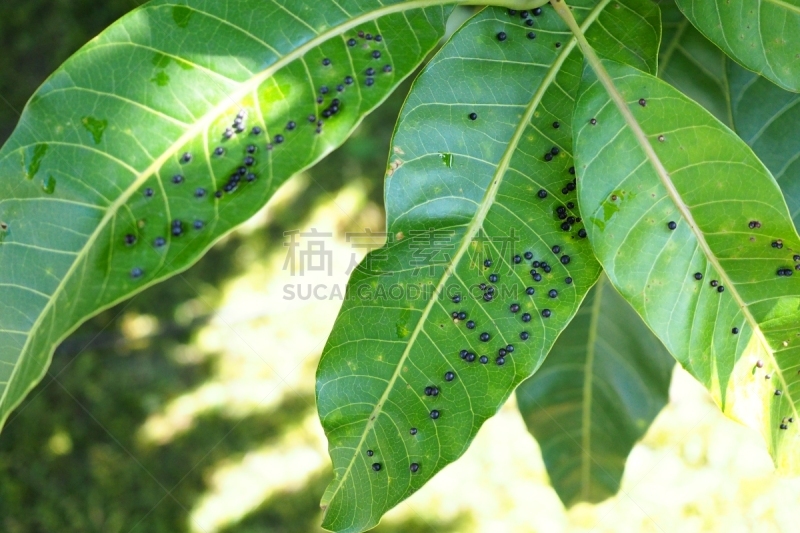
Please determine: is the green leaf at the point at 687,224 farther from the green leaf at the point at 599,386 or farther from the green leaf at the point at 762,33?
the green leaf at the point at 599,386

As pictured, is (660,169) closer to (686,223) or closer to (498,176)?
(686,223)

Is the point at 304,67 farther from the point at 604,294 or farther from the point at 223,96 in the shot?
the point at 604,294

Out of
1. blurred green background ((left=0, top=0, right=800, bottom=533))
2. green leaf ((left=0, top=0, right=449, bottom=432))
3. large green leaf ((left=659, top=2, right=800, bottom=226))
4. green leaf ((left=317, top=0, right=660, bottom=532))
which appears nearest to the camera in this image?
green leaf ((left=0, top=0, right=449, bottom=432))

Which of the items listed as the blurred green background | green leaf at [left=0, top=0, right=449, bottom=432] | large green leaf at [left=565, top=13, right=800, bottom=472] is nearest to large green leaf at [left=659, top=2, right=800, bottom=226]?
large green leaf at [left=565, top=13, right=800, bottom=472]

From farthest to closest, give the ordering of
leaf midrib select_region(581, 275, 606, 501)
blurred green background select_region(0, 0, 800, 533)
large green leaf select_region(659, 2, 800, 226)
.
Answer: blurred green background select_region(0, 0, 800, 533)
leaf midrib select_region(581, 275, 606, 501)
large green leaf select_region(659, 2, 800, 226)

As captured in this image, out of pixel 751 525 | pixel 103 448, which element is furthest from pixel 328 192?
pixel 751 525

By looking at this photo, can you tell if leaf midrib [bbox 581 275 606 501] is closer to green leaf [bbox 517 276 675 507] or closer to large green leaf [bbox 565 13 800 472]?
green leaf [bbox 517 276 675 507]

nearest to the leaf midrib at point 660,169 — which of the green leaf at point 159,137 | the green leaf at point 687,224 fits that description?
the green leaf at point 687,224
